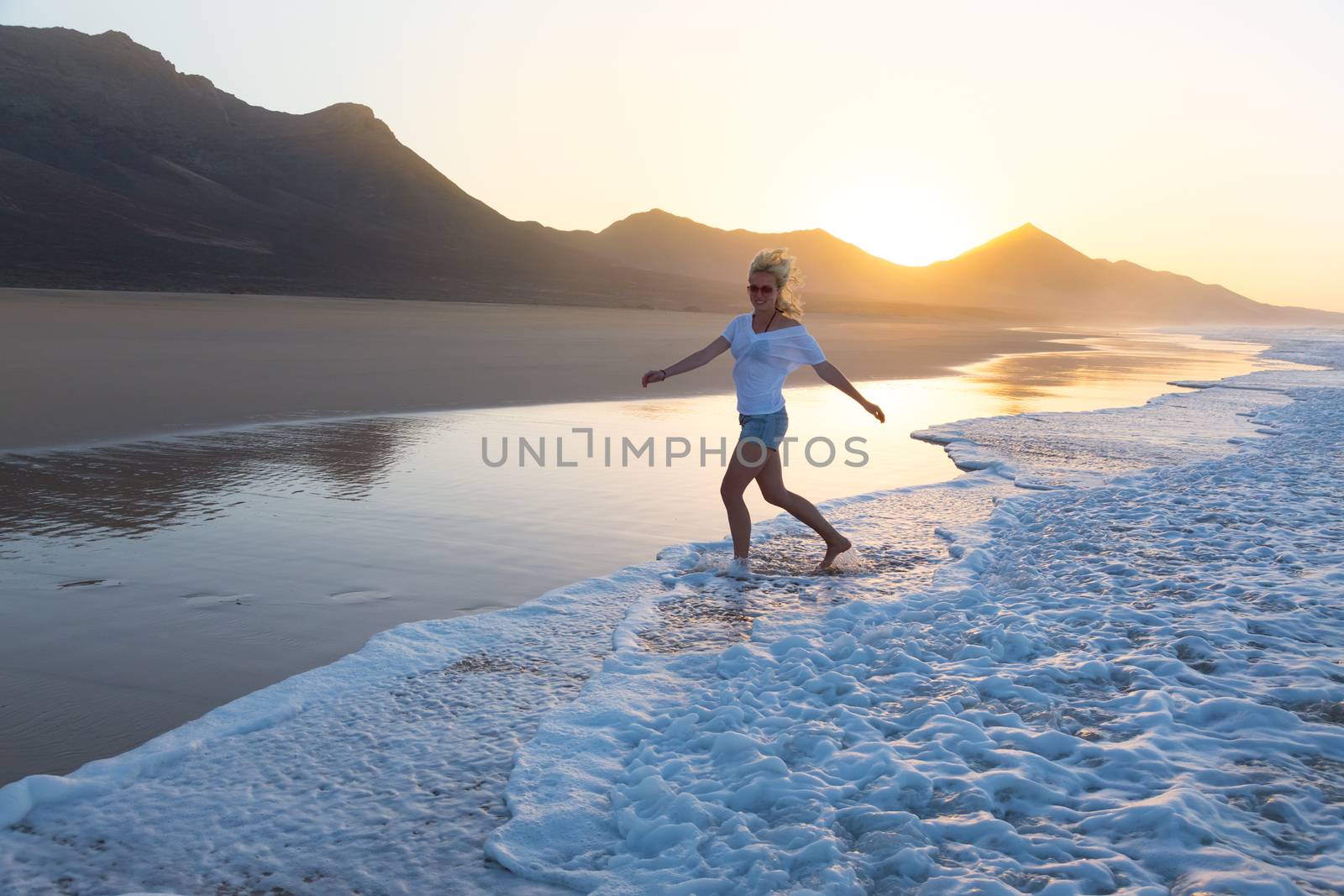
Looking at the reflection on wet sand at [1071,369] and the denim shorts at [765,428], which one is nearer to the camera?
the denim shorts at [765,428]

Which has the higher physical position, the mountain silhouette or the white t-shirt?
the mountain silhouette

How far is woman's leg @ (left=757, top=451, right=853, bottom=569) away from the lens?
224 inches

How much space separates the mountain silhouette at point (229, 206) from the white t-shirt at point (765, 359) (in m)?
54.9

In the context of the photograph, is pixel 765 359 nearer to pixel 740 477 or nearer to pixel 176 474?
pixel 740 477

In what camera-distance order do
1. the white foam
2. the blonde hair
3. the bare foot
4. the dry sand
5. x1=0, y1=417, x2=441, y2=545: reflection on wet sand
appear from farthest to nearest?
the dry sand < x1=0, y1=417, x2=441, y2=545: reflection on wet sand < the bare foot < the blonde hair < the white foam

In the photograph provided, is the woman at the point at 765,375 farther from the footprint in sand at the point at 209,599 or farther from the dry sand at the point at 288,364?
the dry sand at the point at 288,364

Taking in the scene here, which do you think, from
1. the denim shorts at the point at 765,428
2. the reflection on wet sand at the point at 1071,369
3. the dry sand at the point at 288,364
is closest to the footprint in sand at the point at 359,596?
the denim shorts at the point at 765,428

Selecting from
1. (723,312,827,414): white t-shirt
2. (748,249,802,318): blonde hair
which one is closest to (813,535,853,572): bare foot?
(723,312,827,414): white t-shirt

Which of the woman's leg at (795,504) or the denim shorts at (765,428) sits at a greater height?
the denim shorts at (765,428)

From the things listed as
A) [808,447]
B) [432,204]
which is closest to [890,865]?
[808,447]

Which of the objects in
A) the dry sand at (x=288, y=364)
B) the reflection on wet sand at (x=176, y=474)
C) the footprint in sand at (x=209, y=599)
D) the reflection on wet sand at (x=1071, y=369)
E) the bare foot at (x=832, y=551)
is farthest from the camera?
the reflection on wet sand at (x=1071, y=369)

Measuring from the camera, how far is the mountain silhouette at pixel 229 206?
227 feet

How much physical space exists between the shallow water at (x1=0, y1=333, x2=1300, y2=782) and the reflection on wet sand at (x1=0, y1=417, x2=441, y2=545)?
3cm

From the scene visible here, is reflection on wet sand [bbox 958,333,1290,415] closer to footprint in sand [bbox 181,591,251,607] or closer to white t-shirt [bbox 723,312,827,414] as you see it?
white t-shirt [bbox 723,312,827,414]
